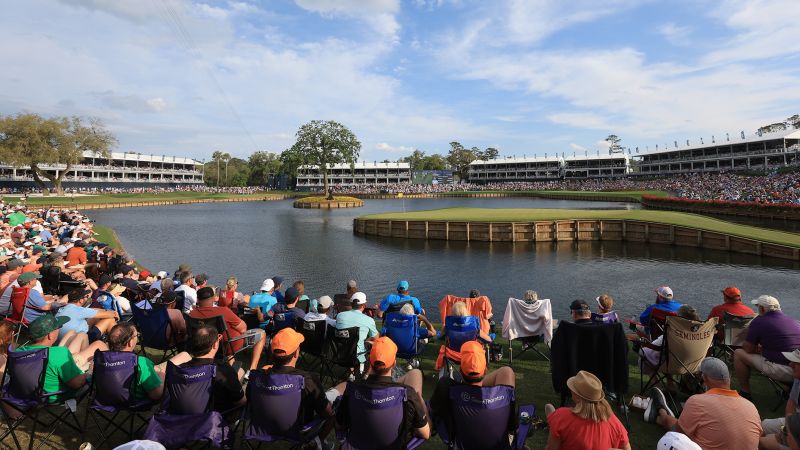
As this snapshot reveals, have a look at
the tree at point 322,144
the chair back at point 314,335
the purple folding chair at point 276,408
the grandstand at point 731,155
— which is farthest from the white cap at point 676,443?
the grandstand at point 731,155

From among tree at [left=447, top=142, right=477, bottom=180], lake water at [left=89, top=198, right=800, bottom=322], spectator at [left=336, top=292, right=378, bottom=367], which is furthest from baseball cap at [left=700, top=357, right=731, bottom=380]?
tree at [left=447, top=142, right=477, bottom=180]

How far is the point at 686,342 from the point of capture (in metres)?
6.23

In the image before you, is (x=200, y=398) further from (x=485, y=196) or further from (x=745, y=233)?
(x=485, y=196)

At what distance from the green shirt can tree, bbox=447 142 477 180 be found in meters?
187

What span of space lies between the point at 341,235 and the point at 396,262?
572 inches

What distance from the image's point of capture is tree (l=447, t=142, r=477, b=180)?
626ft

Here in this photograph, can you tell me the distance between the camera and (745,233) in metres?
27.8

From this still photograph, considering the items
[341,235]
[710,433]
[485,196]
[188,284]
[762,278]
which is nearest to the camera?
[710,433]

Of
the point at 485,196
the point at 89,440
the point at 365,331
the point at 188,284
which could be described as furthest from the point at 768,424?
the point at 485,196

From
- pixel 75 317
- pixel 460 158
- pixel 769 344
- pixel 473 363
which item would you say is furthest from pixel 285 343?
pixel 460 158

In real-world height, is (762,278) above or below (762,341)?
below

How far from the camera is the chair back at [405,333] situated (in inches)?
290

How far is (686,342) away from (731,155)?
135m

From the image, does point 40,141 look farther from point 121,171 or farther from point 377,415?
point 377,415
